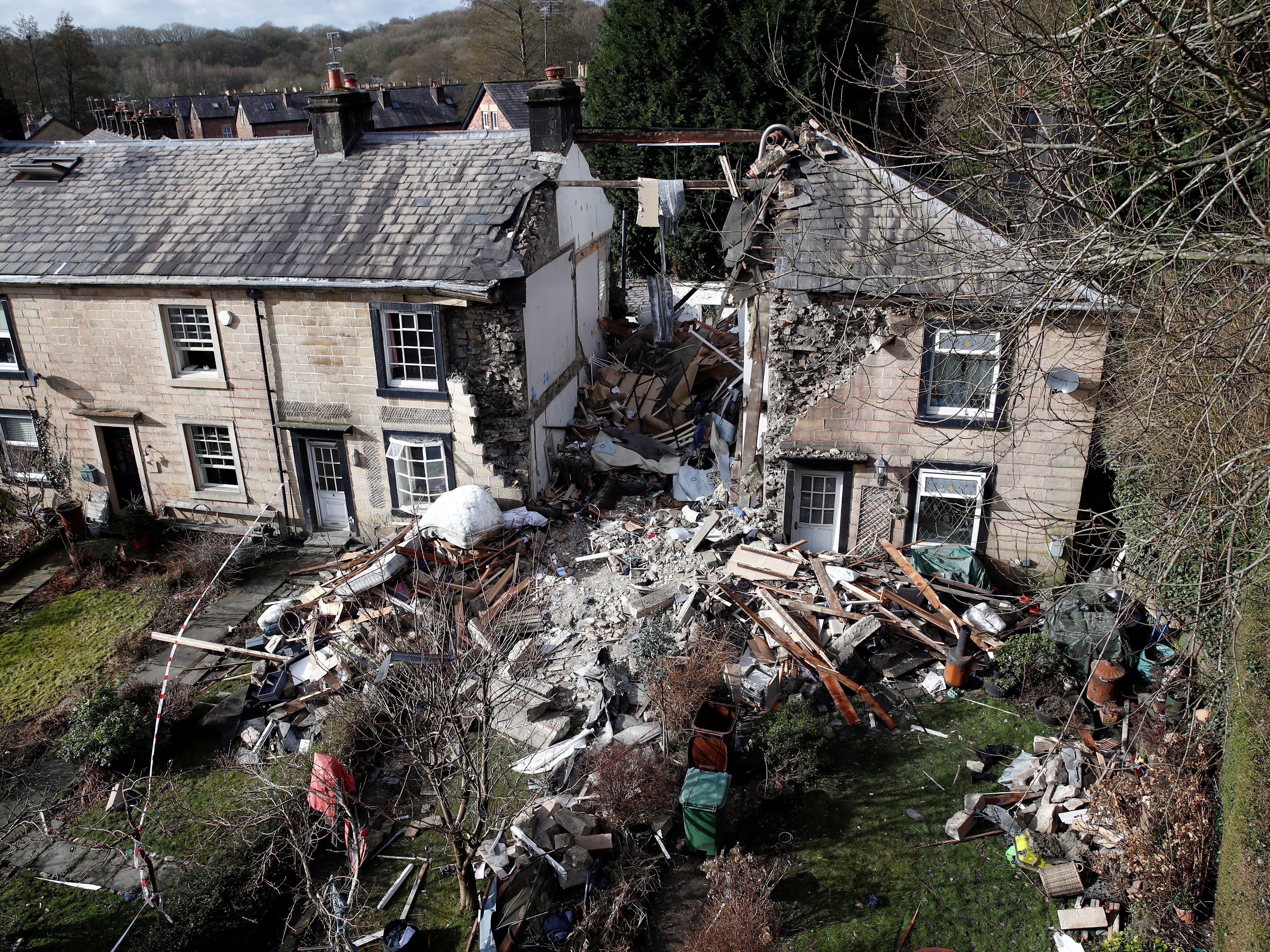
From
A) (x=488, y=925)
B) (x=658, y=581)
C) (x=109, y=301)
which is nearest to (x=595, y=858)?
(x=488, y=925)

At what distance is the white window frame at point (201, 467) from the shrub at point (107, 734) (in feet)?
21.3

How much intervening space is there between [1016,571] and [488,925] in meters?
10.6

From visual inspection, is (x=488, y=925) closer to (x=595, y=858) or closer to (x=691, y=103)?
(x=595, y=858)

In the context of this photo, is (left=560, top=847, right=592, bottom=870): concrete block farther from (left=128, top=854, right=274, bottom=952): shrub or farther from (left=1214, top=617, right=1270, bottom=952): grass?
(left=1214, top=617, right=1270, bottom=952): grass

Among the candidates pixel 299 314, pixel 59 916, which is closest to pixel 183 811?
pixel 59 916

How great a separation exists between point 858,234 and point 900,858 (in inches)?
378

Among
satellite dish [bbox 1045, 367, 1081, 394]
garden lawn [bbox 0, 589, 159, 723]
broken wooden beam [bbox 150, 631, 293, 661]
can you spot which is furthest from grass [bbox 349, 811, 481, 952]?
satellite dish [bbox 1045, 367, 1081, 394]

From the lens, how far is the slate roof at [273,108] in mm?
51094

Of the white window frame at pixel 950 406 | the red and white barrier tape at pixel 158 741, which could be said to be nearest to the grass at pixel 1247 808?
the white window frame at pixel 950 406

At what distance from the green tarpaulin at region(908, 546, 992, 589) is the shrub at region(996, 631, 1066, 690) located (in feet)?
5.90

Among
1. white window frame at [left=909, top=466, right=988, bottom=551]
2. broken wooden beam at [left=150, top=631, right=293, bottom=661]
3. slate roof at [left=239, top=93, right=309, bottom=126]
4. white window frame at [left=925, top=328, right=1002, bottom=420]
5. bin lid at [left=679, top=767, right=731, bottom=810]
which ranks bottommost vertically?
broken wooden beam at [left=150, top=631, right=293, bottom=661]

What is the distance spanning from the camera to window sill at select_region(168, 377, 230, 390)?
16.9 metres

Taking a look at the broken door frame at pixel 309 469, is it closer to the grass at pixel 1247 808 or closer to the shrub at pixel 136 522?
the shrub at pixel 136 522

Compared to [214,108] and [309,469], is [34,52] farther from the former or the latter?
[309,469]
